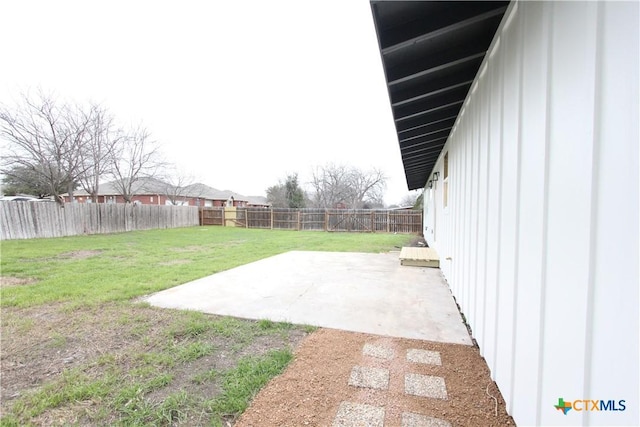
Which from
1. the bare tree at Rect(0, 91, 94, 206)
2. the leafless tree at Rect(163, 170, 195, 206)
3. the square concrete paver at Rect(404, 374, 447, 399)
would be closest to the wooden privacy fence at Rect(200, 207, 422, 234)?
the bare tree at Rect(0, 91, 94, 206)

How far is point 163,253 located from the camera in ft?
27.0

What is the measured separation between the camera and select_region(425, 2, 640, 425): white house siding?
0.83m

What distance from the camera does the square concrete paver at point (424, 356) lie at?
2.37 m

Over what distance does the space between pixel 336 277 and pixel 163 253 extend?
5794mm

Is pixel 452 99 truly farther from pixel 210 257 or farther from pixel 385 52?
pixel 210 257

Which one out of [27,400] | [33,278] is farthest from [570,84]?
[33,278]

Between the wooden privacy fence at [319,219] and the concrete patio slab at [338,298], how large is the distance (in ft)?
33.7

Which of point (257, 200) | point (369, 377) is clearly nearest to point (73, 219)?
point (369, 377)

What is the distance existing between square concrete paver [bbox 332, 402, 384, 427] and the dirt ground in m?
0.04

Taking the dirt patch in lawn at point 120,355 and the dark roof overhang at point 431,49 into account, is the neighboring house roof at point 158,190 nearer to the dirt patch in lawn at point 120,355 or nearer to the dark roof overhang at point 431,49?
the dirt patch in lawn at point 120,355

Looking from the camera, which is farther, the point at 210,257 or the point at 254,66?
the point at 254,66

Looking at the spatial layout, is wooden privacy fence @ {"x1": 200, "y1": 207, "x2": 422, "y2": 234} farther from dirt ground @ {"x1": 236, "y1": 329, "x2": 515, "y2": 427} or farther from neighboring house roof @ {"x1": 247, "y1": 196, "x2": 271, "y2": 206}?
neighboring house roof @ {"x1": 247, "y1": 196, "x2": 271, "y2": 206}

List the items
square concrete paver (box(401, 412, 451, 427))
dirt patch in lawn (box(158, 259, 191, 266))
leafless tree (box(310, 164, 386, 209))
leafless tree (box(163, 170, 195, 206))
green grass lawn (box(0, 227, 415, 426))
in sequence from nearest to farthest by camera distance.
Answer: square concrete paver (box(401, 412, 451, 427)) → green grass lawn (box(0, 227, 415, 426)) → dirt patch in lawn (box(158, 259, 191, 266)) → leafless tree (box(163, 170, 195, 206)) → leafless tree (box(310, 164, 386, 209))

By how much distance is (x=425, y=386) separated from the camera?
2035 millimetres
